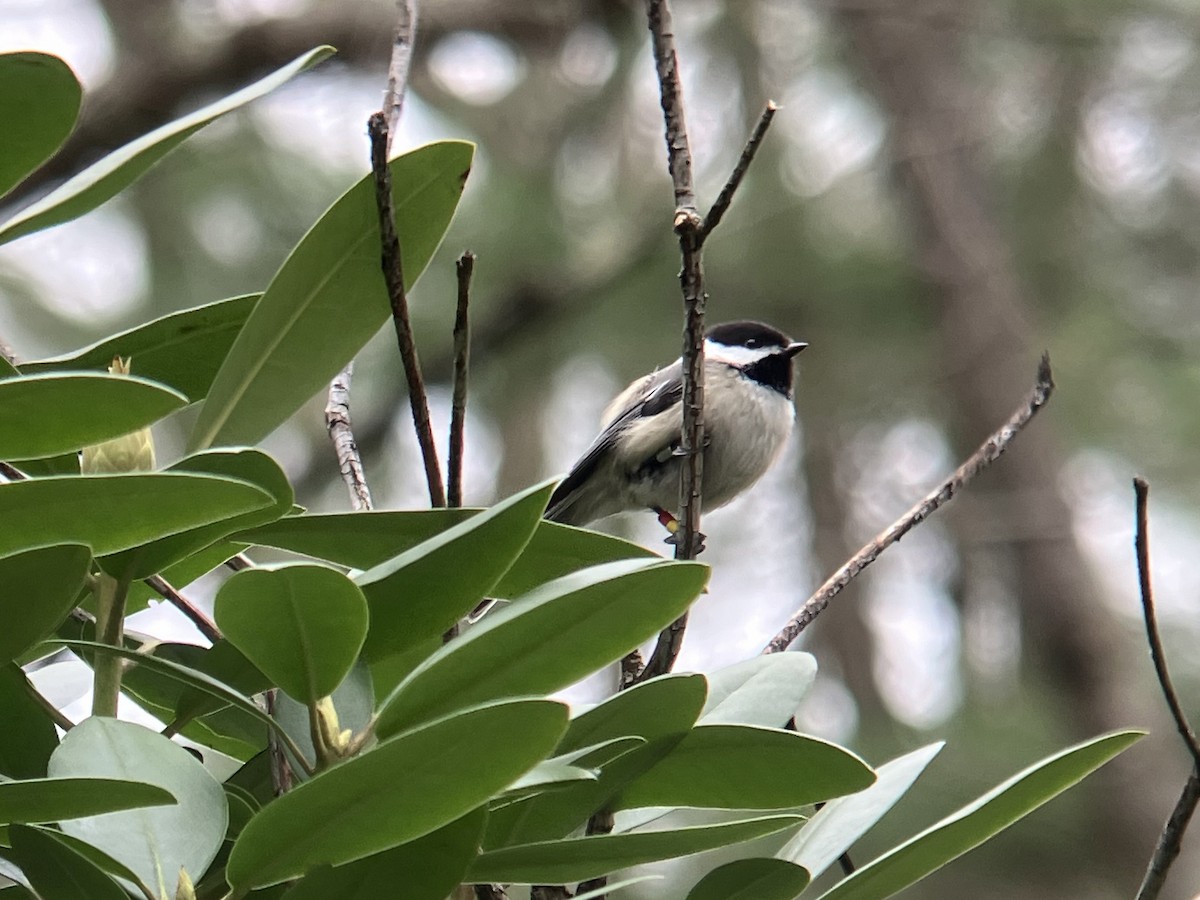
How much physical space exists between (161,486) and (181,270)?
4.67 meters

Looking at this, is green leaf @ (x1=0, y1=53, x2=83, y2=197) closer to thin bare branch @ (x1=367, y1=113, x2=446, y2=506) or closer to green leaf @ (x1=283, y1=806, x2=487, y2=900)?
thin bare branch @ (x1=367, y1=113, x2=446, y2=506)

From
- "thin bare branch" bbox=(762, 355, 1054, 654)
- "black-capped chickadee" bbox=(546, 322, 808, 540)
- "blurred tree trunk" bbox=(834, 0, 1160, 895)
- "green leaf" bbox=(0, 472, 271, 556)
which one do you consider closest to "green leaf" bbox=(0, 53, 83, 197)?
"green leaf" bbox=(0, 472, 271, 556)

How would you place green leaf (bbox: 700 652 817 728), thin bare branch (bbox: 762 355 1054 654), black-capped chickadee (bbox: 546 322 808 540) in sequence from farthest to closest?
black-capped chickadee (bbox: 546 322 808 540)
thin bare branch (bbox: 762 355 1054 654)
green leaf (bbox: 700 652 817 728)

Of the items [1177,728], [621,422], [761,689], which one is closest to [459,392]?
[761,689]

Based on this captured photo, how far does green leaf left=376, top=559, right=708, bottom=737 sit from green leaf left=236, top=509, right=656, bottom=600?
96 mm

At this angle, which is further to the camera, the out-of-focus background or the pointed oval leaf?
the out-of-focus background

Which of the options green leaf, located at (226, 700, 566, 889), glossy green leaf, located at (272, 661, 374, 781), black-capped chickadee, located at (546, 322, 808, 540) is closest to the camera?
green leaf, located at (226, 700, 566, 889)

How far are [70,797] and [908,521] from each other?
0.84 metres

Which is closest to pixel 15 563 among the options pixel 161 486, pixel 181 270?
pixel 161 486

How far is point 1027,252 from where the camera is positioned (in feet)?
23.7

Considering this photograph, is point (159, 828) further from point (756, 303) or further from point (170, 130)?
point (756, 303)

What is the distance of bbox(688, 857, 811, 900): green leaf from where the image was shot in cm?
95

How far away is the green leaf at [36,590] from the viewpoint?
772mm

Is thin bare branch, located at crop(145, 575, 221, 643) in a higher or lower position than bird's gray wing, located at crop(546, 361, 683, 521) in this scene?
higher
